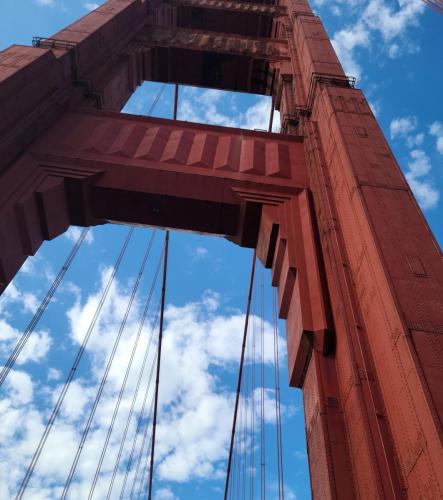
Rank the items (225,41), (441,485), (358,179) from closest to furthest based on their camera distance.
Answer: (441,485) → (358,179) → (225,41)

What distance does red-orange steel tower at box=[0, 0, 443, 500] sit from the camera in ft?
15.9

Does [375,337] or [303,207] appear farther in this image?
[303,207]

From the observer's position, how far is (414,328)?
15.9ft

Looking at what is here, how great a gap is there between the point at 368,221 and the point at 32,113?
23.1 ft

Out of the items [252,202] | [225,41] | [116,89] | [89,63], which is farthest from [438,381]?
[225,41]

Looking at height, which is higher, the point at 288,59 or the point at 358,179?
the point at 288,59

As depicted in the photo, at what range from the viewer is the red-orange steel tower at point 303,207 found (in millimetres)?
4832

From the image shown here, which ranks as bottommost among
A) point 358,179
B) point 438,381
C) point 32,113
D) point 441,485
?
point 441,485

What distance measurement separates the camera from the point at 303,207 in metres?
9.02

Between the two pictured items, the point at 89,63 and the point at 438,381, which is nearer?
the point at 438,381

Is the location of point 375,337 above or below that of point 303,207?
below

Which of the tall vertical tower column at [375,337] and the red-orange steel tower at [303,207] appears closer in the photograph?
the tall vertical tower column at [375,337]

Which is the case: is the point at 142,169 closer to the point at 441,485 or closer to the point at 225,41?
the point at 441,485

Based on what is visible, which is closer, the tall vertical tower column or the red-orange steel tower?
the tall vertical tower column
